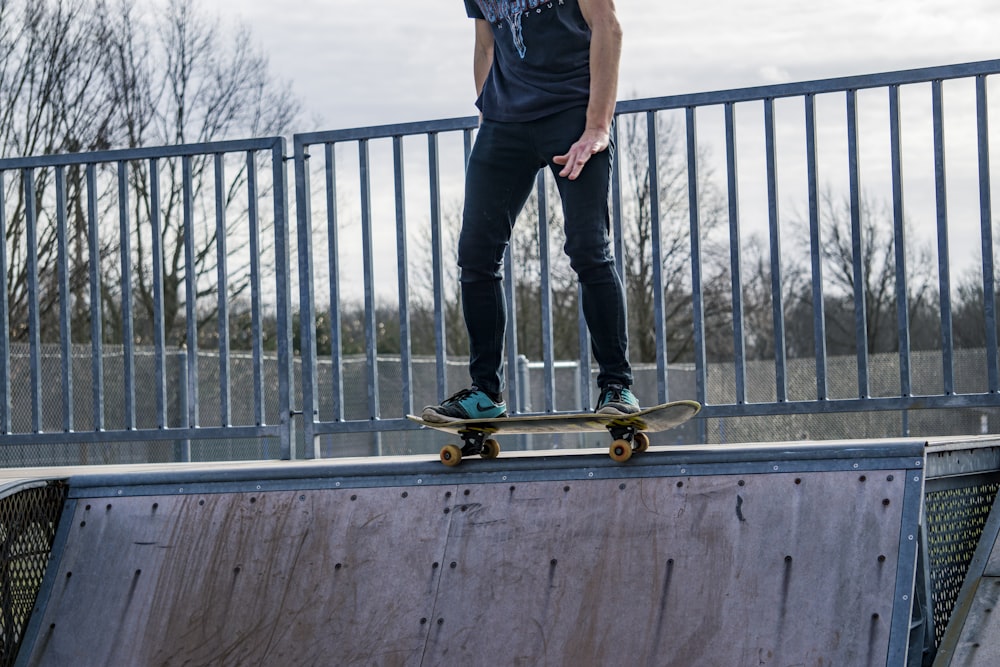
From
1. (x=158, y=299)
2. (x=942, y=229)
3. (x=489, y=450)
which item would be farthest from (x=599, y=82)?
(x=158, y=299)

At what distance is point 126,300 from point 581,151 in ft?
9.02

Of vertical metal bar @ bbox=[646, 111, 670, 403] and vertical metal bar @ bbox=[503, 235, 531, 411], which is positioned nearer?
vertical metal bar @ bbox=[646, 111, 670, 403]

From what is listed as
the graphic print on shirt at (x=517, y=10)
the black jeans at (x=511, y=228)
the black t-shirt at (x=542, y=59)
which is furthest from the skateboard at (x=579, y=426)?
the graphic print on shirt at (x=517, y=10)

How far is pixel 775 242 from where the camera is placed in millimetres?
4773

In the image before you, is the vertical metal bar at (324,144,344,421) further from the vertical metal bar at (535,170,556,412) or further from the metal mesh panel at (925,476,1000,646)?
the metal mesh panel at (925,476,1000,646)

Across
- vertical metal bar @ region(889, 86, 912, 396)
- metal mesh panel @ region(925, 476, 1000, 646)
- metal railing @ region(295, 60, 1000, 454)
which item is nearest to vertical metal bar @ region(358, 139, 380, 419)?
metal railing @ region(295, 60, 1000, 454)

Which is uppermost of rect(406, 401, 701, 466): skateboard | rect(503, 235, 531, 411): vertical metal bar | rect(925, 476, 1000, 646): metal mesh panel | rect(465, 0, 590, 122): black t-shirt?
rect(465, 0, 590, 122): black t-shirt

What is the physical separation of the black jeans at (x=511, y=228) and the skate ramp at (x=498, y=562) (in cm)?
51

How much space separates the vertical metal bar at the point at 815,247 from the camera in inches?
187

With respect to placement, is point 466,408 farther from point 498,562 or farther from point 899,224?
point 899,224

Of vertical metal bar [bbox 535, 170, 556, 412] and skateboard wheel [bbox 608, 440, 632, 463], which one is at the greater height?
vertical metal bar [bbox 535, 170, 556, 412]

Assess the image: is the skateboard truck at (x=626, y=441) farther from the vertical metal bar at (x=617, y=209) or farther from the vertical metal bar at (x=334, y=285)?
the vertical metal bar at (x=334, y=285)

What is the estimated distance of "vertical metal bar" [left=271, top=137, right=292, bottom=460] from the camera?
17.5 feet

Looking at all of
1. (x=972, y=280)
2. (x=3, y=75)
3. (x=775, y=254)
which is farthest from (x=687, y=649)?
(x=972, y=280)
